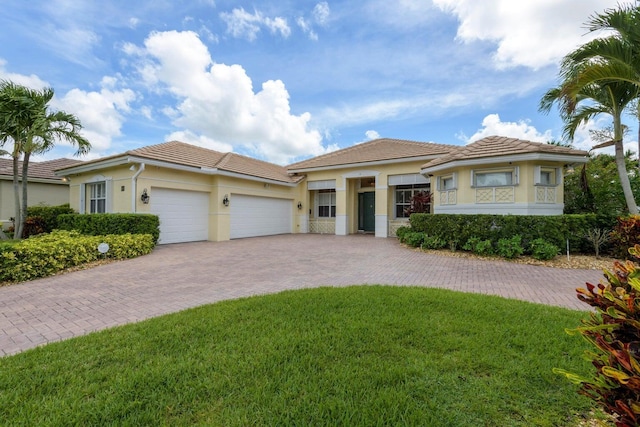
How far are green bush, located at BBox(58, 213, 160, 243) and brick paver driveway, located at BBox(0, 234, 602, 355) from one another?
1.50m

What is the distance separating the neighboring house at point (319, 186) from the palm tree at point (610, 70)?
1649 mm

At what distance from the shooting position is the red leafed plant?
122cm

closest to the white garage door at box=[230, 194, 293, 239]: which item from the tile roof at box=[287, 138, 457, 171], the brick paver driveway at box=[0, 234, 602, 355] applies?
the tile roof at box=[287, 138, 457, 171]

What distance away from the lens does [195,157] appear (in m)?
14.5

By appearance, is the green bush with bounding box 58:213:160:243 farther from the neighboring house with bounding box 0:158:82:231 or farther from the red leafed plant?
the red leafed plant

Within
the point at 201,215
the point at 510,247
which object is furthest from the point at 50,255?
the point at 510,247

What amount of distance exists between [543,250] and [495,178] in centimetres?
389

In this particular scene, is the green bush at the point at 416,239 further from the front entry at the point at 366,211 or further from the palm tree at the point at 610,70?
the front entry at the point at 366,211

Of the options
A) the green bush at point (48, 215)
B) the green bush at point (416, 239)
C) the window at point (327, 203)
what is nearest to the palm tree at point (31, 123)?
the green bush at point (48, 215)

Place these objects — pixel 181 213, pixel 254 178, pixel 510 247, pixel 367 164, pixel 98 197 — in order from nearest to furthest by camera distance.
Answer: pixel 510 247 < pixel 181 213 < pixel 98 197 < pixel 254 178 < pixel 367 164

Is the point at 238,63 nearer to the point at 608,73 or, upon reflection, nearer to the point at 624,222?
the point at 608,73

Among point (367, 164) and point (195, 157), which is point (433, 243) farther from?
point (195, 157)

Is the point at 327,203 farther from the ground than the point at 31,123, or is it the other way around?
the point at 31,123

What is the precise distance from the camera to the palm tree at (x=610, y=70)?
312 inches
